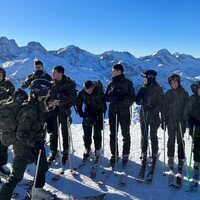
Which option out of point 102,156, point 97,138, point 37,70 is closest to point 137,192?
point 97,138

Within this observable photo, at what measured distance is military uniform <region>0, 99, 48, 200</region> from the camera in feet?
28.2

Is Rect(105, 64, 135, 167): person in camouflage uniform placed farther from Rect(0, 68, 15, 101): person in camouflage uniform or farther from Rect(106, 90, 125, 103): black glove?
Rect(0, 68, 15, 101): person in camouflage uniform

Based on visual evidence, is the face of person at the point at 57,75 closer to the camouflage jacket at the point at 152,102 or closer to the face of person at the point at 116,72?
the face of person at the point at 116,72

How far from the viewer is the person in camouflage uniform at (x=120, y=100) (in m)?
12.4

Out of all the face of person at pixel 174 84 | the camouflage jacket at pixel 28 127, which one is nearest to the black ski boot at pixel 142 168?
the face of person at pixel 174 84

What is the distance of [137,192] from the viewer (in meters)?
10.8

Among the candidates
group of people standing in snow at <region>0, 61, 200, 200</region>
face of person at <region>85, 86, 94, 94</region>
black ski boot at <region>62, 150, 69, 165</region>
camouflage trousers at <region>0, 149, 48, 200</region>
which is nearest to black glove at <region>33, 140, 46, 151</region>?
camouflage trousers at <region>0, 149, 48, 200</region>

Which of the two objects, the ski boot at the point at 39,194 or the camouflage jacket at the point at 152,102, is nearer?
the ski boot at the point at 39,194

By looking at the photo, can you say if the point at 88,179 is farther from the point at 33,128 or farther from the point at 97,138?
the point at 33,128

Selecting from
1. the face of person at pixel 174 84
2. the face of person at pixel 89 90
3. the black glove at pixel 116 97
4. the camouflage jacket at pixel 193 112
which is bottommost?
the camouflage jacket at pixel 193 112

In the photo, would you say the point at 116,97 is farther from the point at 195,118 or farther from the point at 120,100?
the point at 195,118

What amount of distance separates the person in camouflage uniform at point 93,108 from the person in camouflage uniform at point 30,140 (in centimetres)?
352

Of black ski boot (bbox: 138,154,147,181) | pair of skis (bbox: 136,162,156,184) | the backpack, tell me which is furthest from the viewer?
black ski boot (bbox: 138,154,147,181)

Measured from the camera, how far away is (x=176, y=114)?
39.8 feet
